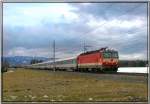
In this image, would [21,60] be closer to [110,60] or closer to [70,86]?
[70,86]

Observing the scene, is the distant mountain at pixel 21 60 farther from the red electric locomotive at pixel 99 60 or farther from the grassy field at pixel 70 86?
the red electric locomotive at pixel 99 60

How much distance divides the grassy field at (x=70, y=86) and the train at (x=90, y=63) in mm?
74

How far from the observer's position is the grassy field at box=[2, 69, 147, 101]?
3.10m

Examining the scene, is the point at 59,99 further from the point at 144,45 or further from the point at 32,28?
the point at 144,45

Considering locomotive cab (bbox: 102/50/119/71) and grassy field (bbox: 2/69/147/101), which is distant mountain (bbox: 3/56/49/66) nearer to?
grassy field (bbox: 2/69/147/101)

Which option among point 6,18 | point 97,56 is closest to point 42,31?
point 6,18

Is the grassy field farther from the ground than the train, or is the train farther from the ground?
the train

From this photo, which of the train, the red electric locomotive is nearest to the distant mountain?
the train

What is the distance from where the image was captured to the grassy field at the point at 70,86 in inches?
122

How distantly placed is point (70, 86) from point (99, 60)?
429 millimetres

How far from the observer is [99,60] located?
337 centimetres

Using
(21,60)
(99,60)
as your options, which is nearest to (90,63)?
(99,60)

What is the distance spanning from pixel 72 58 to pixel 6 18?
0.74 meters

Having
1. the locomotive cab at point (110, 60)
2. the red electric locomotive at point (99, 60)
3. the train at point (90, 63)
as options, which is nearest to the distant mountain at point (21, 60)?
the train at point (90, 63)
